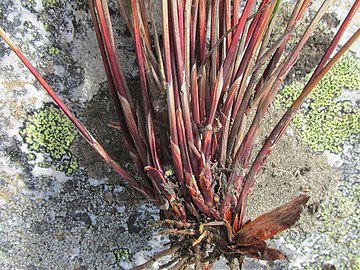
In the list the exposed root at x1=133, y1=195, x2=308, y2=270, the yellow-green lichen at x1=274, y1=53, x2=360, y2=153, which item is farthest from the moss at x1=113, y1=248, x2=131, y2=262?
the yellow-green lichen at x1=274, y1=53, x2=360, y2=153

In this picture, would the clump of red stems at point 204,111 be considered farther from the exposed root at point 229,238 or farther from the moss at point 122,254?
the moss at point 122,254

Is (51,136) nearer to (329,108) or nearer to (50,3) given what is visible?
(50,3)

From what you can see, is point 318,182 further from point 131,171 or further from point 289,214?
point 131,171

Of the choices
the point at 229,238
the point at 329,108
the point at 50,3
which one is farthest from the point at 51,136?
the point at 329,108

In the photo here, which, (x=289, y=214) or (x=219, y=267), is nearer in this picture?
(x=289, y=214)

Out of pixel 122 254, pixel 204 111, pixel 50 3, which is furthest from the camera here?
pixel 122 254

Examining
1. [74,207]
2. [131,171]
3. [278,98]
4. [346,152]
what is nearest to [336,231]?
[346,152]
